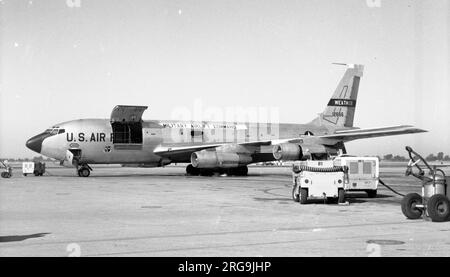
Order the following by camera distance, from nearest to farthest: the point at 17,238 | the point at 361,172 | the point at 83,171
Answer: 1. the point at 17,238
2. the point at 361,172
3. the point at 83,171

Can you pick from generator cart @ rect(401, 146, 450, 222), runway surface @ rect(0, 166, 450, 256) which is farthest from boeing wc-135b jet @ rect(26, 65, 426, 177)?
generator cart @ rect(401, 146, 450, 222)

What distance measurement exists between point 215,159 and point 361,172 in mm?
17849

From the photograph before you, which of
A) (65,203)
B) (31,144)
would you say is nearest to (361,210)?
(65,203)

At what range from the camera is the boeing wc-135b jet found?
36.5 meters

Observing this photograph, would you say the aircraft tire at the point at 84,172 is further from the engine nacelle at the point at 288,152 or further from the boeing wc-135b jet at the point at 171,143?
the engine nacelle at the point at 288,152

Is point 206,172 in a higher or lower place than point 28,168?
lower

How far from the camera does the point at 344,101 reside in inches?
1832

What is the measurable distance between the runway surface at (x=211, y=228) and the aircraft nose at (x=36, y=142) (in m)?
18.5

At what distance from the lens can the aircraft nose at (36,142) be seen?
36875mm

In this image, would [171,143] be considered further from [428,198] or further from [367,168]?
[428,198]

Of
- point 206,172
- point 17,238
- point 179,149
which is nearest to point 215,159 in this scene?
point 179,149
